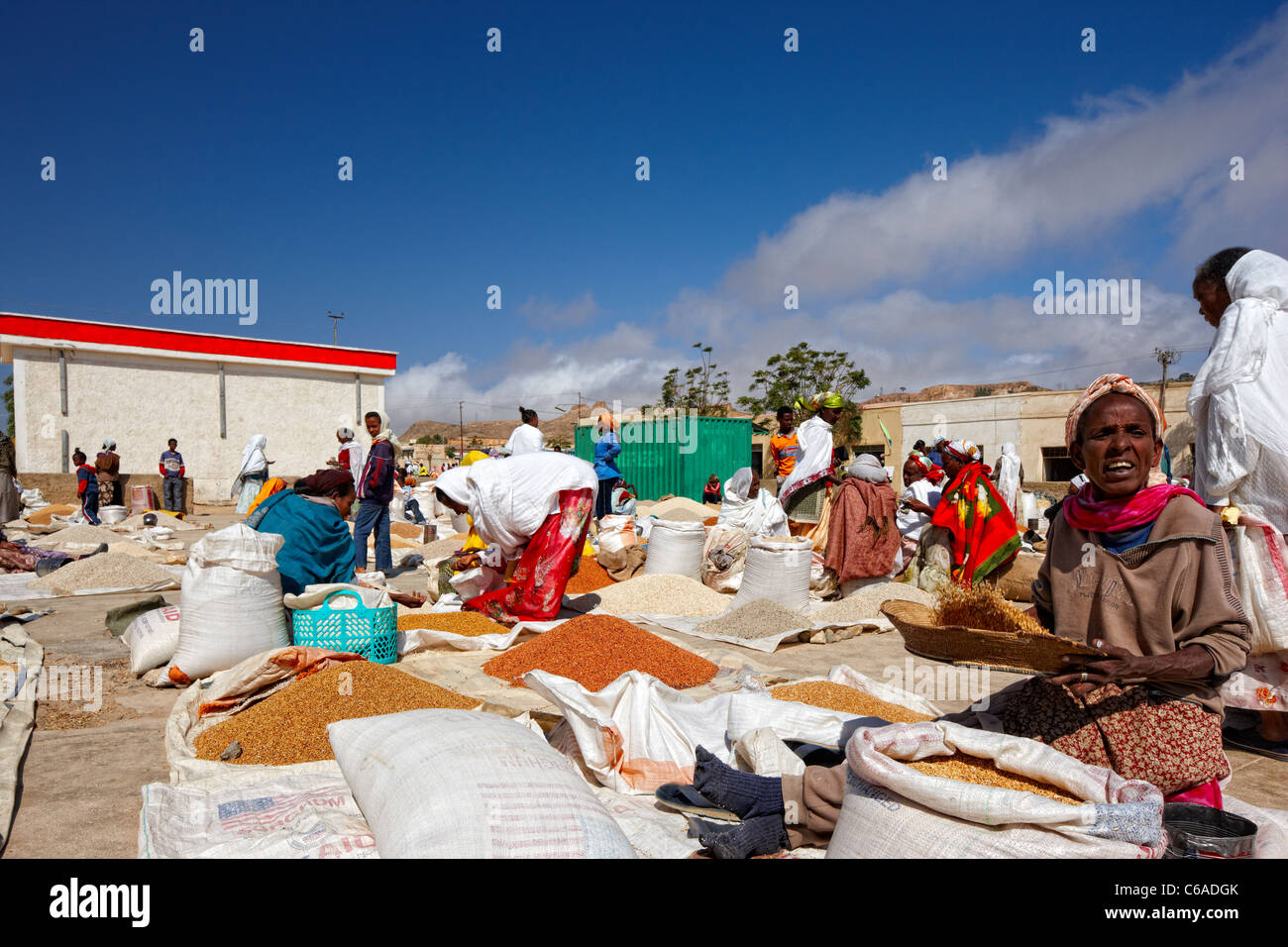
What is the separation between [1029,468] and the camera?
23891 mm

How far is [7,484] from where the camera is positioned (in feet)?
24.5

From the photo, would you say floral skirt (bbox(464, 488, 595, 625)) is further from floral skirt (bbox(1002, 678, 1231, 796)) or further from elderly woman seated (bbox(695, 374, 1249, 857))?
floral skirt (bbox(1002, 678, 1231, 796))

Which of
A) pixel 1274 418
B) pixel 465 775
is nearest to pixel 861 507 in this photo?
pixel 1274 418

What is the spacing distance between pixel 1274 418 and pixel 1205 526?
4.83ft

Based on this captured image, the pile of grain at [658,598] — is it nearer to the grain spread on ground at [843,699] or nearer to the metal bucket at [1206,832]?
the grain spread on ground at [843,699]

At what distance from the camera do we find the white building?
17016 millimetres

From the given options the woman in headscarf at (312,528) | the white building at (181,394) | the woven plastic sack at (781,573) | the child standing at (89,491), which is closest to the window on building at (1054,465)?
the white building at (181,394)

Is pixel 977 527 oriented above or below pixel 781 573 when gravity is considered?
above

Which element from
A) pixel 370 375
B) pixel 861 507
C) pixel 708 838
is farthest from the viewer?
pixel 370 375

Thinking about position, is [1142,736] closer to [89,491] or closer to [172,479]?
[89,491]

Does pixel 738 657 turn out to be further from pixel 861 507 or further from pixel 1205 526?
pixel 1205 526

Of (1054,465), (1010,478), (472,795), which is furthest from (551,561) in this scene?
(1054,465)

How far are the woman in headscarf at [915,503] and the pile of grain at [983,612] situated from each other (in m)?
4.19

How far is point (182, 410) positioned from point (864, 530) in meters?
18.2
